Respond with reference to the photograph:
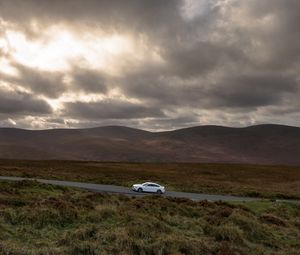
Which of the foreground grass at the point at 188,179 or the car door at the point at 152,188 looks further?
the foreground grass at the point at 188,179

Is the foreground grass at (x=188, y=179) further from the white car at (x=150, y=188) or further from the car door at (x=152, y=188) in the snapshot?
the car door at (x=152, y=188)

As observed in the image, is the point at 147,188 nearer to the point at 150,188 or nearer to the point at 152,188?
the point at 150,188

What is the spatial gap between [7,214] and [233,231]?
35.9 feet

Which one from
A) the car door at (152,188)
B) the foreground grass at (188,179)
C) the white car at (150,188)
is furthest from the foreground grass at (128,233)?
the foreground grass at (188,179)

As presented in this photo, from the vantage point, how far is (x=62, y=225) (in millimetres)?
17766

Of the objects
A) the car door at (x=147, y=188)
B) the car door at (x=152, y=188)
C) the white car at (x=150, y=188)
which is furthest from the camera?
the car door at (x=147, y=188)

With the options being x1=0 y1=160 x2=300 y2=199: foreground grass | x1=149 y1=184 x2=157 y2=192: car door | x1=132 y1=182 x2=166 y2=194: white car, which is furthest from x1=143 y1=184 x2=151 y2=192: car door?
x1=0 y1=160 x2=300 y2=199: foreground grass

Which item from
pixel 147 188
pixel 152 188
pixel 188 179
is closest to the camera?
Result: pixel 152 188

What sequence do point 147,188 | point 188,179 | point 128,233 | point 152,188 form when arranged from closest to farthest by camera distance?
point 128,233 → point 152,188 → point 147,188 → point 188,179

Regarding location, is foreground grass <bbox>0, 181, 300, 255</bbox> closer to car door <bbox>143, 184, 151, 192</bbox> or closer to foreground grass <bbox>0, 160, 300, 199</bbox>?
car door <bbox>143, 184, 151, 192</bbox>

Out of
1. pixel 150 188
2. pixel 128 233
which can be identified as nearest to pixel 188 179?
pixel 150 188

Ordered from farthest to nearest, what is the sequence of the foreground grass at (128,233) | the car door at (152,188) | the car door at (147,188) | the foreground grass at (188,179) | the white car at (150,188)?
the foreground grass at (188,179) < the car door at (147,188) < the car door at (152,188) < the white car at (150,188) < the foreground grass at (128,233)

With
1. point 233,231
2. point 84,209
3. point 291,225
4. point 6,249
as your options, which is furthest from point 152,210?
point 6,249

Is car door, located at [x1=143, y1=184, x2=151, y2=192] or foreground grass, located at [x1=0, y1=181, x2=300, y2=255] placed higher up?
foreground grass, located at [x1=0, y1=181, x2=300, y2=255]
